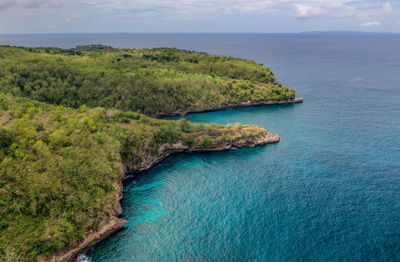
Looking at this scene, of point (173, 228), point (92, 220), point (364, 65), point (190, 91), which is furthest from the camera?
point (364, 65)

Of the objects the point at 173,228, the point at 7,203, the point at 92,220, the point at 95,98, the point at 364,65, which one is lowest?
the point at 173,228

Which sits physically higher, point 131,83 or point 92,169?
point 131,83


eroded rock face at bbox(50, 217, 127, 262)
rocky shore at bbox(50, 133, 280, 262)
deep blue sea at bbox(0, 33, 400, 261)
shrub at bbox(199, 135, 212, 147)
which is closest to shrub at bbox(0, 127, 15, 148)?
rocky shore at bbox(50, 133, 280, 262)

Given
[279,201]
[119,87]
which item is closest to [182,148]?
[279,201]

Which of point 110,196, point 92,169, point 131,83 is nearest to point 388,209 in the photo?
point 110,196

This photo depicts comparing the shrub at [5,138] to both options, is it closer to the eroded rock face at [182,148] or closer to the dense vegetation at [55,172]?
the dense vegetation at [55,172]

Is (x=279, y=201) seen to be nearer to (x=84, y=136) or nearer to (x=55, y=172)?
(x=55, y=172)

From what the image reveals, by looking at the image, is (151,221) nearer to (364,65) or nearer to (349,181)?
(349,181)
